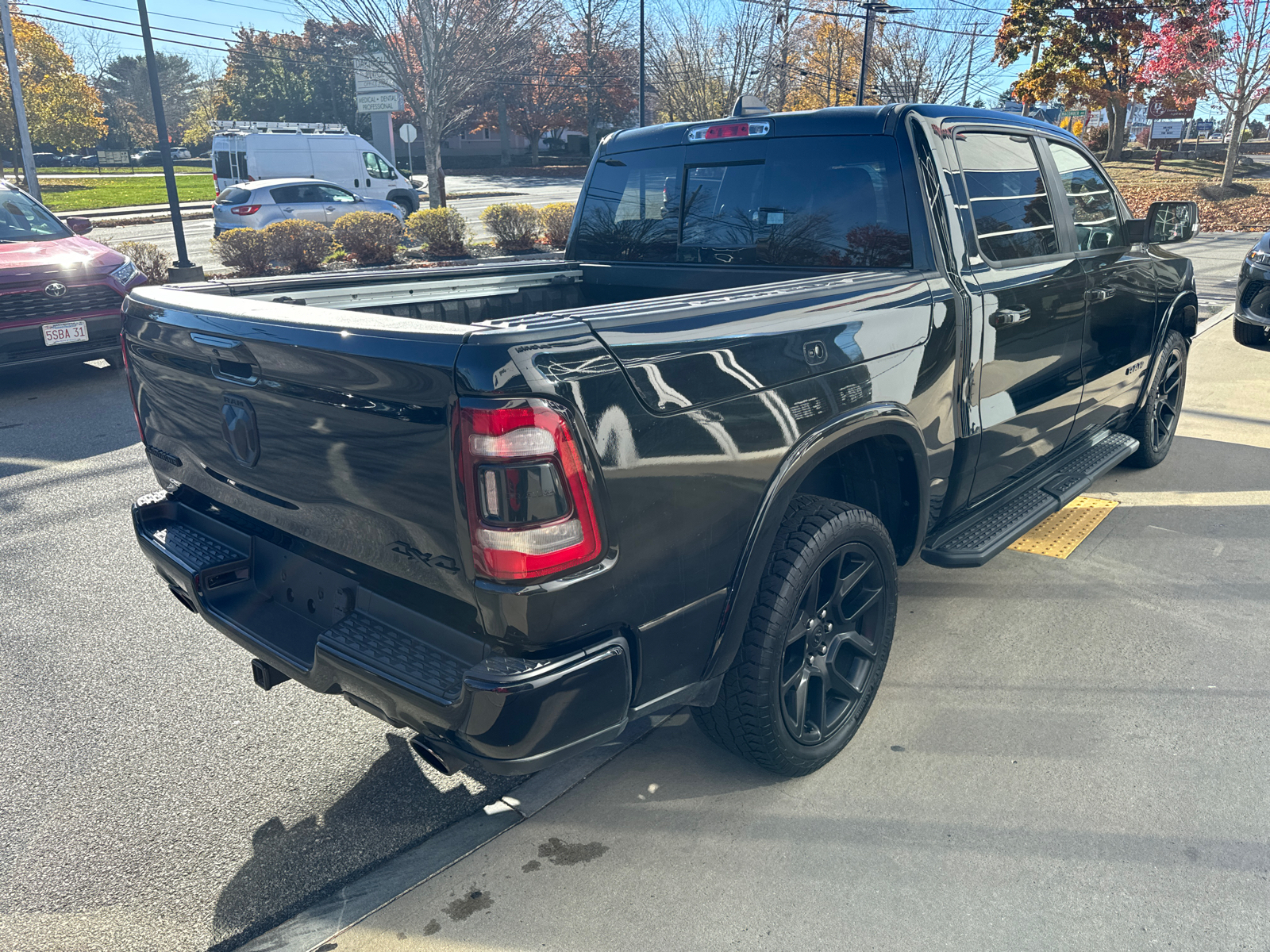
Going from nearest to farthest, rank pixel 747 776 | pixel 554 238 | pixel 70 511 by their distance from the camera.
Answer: pixel 747 776 → pixel 70 511 → pixel 554 238

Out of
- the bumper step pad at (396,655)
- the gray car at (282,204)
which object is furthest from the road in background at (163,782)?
the gray car at (282,204)

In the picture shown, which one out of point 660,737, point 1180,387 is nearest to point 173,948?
point 660,737

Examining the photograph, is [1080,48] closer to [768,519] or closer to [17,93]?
[17,93]

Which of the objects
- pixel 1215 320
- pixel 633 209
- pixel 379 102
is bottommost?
pixel 1215 320

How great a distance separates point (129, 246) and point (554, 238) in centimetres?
840

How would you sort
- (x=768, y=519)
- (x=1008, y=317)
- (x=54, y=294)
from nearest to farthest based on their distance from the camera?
(x=768, y=519) < (x=1008, y=317) < (x=54, y=294)

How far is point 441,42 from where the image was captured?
61.4 ft

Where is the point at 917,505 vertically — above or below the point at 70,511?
Result: above

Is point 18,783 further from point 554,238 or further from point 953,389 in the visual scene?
point 554,238

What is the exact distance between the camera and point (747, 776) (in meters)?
2.82

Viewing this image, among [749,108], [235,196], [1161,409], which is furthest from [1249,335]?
[235,196]

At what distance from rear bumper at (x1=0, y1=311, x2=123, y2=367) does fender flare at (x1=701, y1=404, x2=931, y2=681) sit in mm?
7125

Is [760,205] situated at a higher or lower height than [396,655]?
higher

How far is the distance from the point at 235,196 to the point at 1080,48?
2624 centimetres
